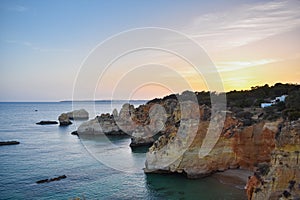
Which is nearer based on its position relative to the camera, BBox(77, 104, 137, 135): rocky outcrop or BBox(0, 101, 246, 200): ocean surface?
BBox(0, 101, 246, 200): ocean surface

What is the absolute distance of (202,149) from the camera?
2420cm

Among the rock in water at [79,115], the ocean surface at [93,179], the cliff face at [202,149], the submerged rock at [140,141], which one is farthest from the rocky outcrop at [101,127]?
the rock in water at [79,115]

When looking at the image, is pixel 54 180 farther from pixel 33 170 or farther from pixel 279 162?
pixel 279 162

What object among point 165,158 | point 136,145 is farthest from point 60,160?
point 165,158

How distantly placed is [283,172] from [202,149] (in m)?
11.3

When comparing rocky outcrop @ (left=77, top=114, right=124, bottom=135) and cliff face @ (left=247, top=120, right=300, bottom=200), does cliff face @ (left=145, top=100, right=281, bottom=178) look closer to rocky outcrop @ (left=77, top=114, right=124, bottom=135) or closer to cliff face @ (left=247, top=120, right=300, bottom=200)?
cliff face @ (left=247, top=120, right=300, bottom=200)

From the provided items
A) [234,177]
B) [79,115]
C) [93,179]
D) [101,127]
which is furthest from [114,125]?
[79,115]

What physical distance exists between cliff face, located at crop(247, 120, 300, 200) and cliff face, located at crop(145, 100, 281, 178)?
31.5ft

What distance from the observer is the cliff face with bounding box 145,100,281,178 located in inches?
932

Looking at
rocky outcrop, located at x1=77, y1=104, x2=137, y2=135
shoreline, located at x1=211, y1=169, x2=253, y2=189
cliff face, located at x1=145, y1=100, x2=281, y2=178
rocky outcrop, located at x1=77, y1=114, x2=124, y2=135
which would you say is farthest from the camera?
rocky outcrop, located at x1=77, y1=114, x2=124, y2=135

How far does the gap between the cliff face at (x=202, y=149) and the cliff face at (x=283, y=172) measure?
9.59 meters

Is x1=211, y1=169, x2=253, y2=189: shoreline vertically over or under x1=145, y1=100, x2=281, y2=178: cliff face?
under

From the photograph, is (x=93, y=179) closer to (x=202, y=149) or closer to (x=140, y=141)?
(x=202, y=149)

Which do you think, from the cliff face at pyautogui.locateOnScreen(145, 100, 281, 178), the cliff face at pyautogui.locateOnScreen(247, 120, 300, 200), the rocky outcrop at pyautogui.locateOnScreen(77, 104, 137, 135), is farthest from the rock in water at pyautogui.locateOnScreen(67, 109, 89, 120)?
the cliff face at pyautogui.locateOnScreen(247, 120, 300, 200)
